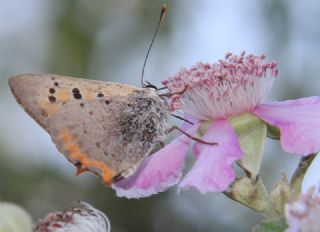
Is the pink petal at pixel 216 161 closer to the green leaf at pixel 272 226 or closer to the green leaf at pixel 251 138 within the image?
the green leaf at pixel 251 138

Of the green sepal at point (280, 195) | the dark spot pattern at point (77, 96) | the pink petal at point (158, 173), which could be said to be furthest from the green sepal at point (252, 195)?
the dark spot pattern at point (77, 96)

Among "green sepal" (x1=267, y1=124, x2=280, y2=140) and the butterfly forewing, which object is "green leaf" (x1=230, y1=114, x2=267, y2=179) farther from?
the butterfly forewing

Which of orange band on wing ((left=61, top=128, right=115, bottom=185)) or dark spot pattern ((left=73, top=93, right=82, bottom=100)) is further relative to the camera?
dark spot pattern ((left=73, top=93, right=82, bottom=100))

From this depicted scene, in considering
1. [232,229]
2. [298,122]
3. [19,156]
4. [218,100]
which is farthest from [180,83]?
[19,156]

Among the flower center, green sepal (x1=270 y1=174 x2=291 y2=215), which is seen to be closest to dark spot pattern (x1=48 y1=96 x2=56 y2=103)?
the flower center

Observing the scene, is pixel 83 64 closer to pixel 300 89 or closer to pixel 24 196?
pixel 24 196

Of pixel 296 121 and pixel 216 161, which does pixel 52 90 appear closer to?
pixel 216 161
